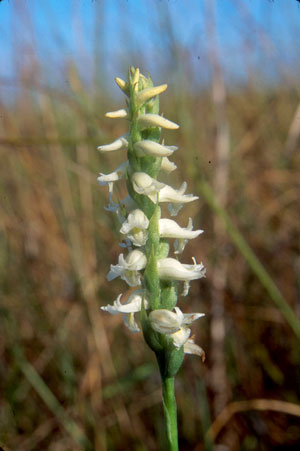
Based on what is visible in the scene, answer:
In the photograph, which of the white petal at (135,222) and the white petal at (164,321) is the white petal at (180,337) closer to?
the white petal at (164,321)

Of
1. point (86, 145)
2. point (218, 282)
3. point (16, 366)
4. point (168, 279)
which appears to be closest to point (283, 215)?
point (218, 282)

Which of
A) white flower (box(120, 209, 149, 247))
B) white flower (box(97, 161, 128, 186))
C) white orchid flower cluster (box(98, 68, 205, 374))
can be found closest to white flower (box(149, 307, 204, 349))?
white orchid flower cluster (box(98, 68, 205, 374))

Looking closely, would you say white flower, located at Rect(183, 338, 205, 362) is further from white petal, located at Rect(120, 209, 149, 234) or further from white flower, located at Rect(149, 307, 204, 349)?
white petal, located at Rect(120, 209, 149, 234)

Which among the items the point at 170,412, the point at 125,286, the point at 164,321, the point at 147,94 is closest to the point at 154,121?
the point at 147,94

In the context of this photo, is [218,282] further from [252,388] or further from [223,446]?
[223,446]

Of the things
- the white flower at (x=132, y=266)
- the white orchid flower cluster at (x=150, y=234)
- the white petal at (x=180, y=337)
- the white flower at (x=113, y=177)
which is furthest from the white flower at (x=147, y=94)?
the white petal at (x=180, y=337)

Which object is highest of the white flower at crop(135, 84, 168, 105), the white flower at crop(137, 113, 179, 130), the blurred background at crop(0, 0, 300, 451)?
the white flower at crop(135, 84, 168, 105)

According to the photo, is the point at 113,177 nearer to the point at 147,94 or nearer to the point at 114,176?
the point at 114,176

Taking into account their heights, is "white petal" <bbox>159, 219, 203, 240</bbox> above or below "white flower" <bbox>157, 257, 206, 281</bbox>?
above
